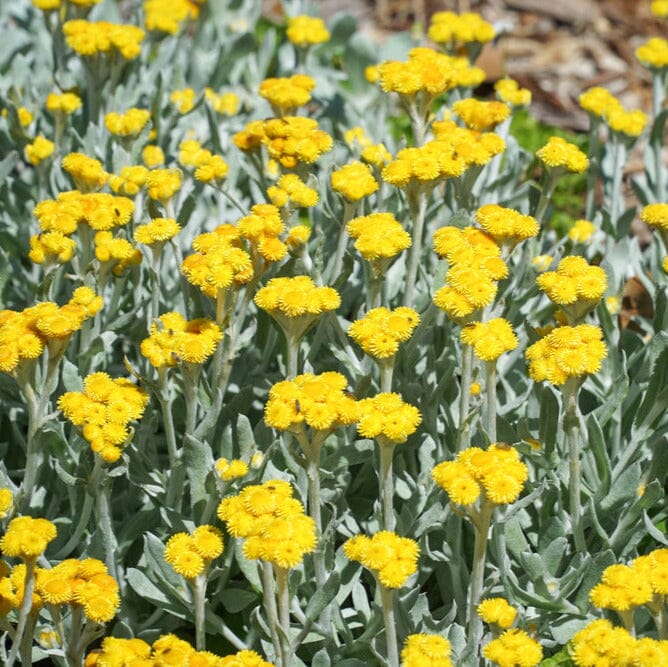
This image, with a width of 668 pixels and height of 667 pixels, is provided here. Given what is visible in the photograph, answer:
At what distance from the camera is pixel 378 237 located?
2.54 meters

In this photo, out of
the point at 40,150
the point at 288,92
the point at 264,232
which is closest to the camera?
the point at 264,232

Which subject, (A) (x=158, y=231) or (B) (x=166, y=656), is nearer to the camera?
(B) (x=166, y=656)

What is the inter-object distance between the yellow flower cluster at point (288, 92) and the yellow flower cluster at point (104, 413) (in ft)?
3.85

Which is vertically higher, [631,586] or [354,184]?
[354,184]

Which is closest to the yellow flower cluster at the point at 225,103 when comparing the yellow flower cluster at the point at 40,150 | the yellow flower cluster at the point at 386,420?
the yellow flower cluster at the point at 40,150

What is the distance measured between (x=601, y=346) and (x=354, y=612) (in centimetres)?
87

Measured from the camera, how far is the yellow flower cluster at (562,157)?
2.87m

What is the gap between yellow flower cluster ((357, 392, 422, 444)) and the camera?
217 cm

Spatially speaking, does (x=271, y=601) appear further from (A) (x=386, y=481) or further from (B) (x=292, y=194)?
(B) (x=292, y=194)

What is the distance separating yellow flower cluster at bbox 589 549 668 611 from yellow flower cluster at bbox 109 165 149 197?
1620mm

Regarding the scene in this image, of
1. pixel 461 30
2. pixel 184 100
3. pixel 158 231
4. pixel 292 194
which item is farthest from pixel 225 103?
pixel 158 231

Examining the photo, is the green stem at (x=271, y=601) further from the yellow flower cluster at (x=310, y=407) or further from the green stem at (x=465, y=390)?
the green stem at (x=465, y=390)

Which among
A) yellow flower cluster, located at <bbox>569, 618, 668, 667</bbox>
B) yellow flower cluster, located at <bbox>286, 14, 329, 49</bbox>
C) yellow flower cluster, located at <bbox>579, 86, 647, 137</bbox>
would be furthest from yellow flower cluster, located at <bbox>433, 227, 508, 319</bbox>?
yellow flower cluster, located at <bbox>286, 14, 329, 49</bbox>

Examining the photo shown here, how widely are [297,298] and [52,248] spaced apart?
0.70 m
